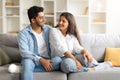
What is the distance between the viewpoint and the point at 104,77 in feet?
8.46

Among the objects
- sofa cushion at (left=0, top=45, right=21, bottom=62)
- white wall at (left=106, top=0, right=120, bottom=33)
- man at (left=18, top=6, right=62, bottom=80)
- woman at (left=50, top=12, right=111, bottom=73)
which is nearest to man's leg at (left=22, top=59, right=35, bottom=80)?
man at (left=18, top=6, right=62, bottom=80)

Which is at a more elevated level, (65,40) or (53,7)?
(53,7)

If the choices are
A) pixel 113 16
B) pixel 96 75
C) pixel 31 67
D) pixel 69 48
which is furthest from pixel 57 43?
pixel 113 16

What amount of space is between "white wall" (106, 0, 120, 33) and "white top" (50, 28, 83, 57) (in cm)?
312

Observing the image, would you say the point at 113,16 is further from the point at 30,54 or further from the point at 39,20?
the point at 30,54

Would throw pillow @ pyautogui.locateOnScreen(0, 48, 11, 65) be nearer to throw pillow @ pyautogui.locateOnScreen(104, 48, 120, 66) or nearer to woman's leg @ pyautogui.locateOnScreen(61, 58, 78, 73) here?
woman's leg @ pyautogui.locateOnScreen(61, 58, 78, 73)

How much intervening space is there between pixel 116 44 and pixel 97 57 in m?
0.32

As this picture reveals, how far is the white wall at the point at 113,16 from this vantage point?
5816 millimetres

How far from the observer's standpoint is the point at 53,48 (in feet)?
9.28

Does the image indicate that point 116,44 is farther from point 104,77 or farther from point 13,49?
point 13,49

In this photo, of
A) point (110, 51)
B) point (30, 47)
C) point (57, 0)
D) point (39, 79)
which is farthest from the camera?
point (57, 0)

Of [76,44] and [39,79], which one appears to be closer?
[39,79]

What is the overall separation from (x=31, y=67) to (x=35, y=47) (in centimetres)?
35

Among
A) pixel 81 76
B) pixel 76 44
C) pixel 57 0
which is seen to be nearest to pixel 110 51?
pixel 76 44
